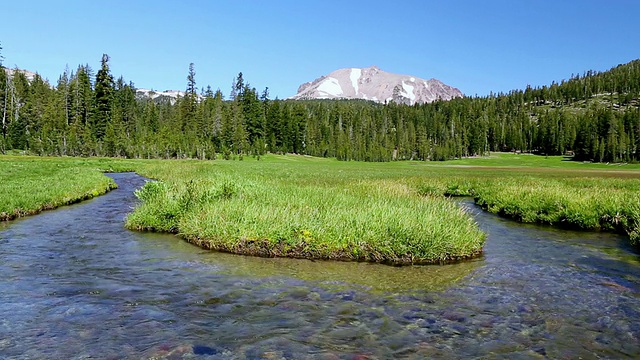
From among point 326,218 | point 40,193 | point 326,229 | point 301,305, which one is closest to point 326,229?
point 326,229

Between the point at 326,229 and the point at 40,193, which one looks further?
the point at 40,193

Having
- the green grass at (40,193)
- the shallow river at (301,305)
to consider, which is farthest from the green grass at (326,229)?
the green grass at (40,193)

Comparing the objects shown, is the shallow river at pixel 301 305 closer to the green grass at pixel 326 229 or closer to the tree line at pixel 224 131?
the green grass at pixel 326 229

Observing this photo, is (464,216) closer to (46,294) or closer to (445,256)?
(445,256)

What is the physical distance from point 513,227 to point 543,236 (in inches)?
102

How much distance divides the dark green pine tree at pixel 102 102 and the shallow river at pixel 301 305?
96.9 metres

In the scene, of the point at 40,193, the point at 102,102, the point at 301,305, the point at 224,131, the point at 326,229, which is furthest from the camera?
the point at 224,131

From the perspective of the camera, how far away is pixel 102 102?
104375mm

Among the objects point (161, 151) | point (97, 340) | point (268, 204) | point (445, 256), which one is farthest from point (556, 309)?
point (161, 151)

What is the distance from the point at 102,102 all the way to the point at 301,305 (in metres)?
111

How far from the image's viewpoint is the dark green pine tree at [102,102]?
10231 cm

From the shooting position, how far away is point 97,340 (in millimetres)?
7824

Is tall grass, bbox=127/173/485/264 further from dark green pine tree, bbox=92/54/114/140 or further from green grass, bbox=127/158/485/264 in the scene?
dark green pine tree, bbox=92/54/114/140

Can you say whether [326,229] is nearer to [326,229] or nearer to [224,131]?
[326,229]
